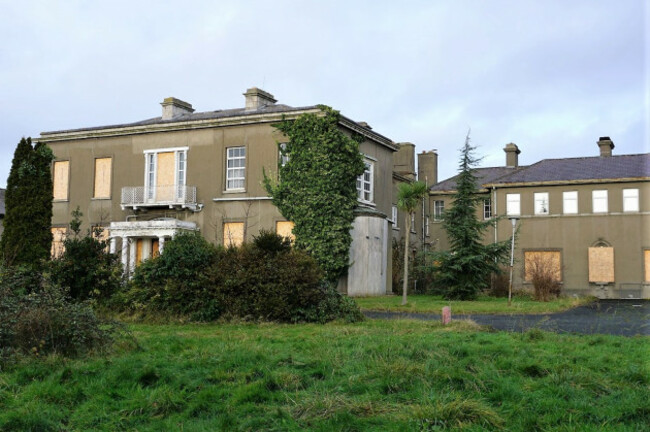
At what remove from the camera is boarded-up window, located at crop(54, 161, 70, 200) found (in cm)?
3338

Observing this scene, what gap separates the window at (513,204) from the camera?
38.2 metres

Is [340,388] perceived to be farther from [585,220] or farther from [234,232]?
[585,220]

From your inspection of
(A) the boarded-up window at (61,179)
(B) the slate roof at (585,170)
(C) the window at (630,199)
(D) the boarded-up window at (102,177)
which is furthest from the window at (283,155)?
(C) the window at (630,199)

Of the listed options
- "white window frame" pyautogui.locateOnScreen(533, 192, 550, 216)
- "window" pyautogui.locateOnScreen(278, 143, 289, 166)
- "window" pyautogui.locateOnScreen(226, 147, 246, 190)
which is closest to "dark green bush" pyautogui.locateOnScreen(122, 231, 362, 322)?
"window" pyautogui.locateOnScreen(278, 143, 289, 166)

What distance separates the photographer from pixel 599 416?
591 centimetres

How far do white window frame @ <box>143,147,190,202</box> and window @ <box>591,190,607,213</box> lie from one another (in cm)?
2196

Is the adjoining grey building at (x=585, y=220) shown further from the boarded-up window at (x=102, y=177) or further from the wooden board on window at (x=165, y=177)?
the boarded-up window at (x=102, y=177)

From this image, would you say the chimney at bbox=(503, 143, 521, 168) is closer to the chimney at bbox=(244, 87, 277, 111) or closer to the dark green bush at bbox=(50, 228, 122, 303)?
the chimney at bbox=(244, 87, 277, 111)

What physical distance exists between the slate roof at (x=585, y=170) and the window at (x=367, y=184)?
1085 cm

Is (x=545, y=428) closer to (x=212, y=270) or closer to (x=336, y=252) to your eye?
(x=212, y=270)

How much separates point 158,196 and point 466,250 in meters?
14.2

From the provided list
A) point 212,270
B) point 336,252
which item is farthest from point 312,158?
point 212,270

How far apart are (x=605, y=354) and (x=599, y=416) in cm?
325

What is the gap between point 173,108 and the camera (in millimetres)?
33531
